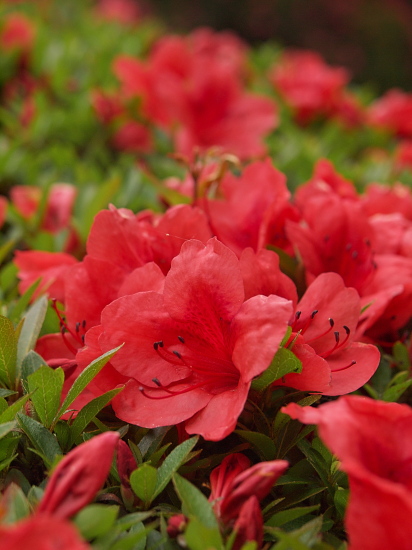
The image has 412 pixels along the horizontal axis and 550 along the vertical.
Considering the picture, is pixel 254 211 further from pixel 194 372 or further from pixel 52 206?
pixel 52 206

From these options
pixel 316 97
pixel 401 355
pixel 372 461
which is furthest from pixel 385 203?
pixel 316 97

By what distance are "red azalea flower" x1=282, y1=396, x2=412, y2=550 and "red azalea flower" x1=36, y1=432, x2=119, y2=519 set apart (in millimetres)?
Result: 202

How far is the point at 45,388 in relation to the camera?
0.80 meters

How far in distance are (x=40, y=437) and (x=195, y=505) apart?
0.23m

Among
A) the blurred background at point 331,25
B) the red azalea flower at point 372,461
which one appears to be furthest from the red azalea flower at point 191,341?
the blurred background at point 331,25

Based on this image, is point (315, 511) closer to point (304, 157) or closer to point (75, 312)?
point (75, 312)

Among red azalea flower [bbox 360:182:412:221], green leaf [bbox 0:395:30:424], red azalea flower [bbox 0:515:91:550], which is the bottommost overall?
red azalea flower [bbox 360:182:412:221]

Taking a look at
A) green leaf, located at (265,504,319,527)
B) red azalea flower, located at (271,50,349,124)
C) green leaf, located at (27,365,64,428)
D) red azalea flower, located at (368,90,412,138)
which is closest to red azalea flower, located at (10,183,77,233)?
green leaf, located at (27,365,64,428)

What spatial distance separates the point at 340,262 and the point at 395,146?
170 cm

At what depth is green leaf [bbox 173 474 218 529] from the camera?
673 millimetres

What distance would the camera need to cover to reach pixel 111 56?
2.61 meters

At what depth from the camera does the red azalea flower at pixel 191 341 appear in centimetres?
75

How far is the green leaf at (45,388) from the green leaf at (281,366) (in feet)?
0.84

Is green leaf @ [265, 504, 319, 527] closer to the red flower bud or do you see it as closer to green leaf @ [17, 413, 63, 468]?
the red flower bud
